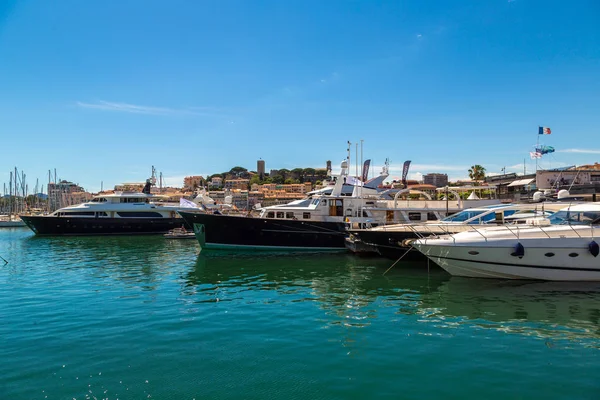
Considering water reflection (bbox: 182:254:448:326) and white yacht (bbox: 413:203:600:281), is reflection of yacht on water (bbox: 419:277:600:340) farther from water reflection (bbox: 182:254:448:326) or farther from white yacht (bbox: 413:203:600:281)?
water reflection (bbox: 182:254:448:326)

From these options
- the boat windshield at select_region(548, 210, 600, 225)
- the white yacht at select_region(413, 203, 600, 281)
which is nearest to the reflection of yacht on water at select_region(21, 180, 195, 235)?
the white yacht at select_region(413, 203, 600, 281)

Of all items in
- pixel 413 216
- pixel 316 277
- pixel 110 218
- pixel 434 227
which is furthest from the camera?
pixel 110 218

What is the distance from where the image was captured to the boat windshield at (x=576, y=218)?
16047mm

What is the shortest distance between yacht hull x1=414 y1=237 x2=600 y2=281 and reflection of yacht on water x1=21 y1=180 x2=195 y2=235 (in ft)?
122

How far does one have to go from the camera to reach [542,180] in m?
52.6

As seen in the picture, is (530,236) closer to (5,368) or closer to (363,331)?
(363,331)

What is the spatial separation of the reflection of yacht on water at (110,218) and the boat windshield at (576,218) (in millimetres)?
38475

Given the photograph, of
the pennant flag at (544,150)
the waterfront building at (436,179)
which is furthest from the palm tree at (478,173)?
the waterfront building at (436,179)

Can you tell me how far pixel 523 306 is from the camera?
40.0 feet

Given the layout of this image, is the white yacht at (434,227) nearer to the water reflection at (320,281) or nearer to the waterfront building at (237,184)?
the water reflection at (320,281)

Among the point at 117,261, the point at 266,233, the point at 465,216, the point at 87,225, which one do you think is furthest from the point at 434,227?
the point at 87,225

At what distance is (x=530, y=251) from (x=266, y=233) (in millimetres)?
16071

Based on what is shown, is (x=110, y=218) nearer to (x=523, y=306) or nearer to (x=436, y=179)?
(x=523, y=306)

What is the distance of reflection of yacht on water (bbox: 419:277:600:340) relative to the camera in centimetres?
1025
